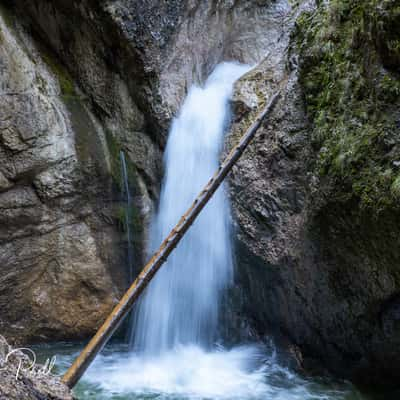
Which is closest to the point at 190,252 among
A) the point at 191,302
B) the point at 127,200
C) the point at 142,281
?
the point at 191,302

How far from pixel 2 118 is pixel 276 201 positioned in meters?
4.24

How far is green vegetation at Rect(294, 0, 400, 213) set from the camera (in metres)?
→ 4.04

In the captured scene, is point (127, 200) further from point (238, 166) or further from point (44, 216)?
point (238, 166)

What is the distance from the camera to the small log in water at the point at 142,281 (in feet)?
13.0

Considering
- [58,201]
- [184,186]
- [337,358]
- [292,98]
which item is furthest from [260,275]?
[58,201]

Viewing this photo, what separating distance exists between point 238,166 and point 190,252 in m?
1.78

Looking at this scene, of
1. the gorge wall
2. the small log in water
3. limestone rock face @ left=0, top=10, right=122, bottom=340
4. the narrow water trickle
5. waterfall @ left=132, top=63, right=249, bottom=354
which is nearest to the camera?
the small log in water

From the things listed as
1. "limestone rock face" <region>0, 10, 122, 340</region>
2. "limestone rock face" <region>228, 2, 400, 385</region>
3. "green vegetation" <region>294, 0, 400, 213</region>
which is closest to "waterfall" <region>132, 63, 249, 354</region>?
"limestone rock face" <region>228, 2, 400, 385</region>

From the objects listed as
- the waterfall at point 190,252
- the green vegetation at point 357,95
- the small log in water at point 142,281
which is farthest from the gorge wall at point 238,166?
the small log in water at point 142,281

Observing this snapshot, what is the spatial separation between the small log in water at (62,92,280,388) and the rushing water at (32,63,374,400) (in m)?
1.33

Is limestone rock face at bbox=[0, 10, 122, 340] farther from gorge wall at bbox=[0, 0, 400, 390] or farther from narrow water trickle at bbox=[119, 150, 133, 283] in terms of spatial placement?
narrow water trickle at bbox=[119, 150, 133, 283]

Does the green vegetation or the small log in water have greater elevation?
the green vegetation

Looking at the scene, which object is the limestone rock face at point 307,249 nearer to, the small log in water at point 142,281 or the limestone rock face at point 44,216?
the small log in water at point 142,281

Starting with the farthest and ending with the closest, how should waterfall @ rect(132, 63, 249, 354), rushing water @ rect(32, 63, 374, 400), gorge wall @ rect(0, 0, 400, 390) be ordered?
waterfall @ rect(132, 63, 249, 354)
rushing water @ rect(32, 63, 374, 400)
gorge wall @ rect(0, 0, 400, 390)
